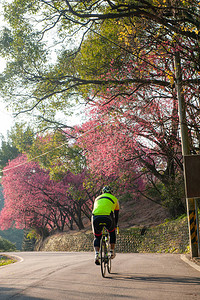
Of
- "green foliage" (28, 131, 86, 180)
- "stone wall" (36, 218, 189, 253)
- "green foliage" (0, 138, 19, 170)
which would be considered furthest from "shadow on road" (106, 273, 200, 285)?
"green foliage" (0, 138, 19, 170)

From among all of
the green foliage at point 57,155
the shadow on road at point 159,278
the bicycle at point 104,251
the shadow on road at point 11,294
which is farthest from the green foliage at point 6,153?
the shadow on road at point 11,294

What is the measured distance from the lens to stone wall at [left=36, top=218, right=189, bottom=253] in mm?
20031

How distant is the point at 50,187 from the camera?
115 ft

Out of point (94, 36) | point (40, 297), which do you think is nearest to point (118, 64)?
point (94, 36)

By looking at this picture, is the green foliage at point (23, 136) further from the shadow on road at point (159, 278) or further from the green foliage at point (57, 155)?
the shadow on road at point (159, 278)

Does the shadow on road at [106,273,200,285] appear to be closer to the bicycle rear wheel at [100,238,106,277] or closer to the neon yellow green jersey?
the bicycle rear wheel at [100,238,106,277]

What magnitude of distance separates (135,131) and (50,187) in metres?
17.1

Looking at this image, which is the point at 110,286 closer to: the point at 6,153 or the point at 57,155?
the point at 57,155

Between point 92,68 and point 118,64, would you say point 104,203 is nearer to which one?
point 118,64

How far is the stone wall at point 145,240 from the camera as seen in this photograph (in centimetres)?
2003

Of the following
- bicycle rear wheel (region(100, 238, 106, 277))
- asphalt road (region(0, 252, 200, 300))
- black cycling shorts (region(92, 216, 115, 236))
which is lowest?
asphalt road (region(0, 252, 200, 300))

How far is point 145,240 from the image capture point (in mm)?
24109

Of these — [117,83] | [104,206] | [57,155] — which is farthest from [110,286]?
[57,155]

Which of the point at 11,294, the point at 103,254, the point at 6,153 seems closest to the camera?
A: the point at 11,294
